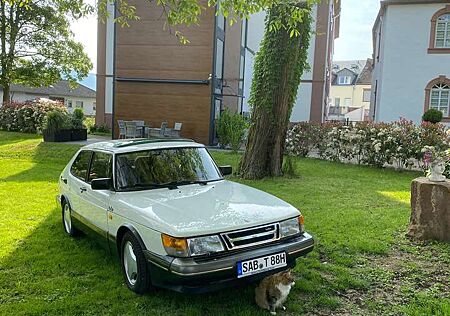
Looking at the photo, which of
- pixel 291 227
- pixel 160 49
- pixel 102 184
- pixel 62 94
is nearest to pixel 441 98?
pixel 160 49

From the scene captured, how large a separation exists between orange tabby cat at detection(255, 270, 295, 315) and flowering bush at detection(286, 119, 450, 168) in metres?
9.45

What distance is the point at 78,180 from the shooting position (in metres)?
5.34

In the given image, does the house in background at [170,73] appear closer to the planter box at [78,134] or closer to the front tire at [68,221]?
the planter box at [78,134]

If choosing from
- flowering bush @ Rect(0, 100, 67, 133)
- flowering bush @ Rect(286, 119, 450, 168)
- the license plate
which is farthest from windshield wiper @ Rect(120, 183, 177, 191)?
flowering bush @ Rect(0, 100, 67, 133)

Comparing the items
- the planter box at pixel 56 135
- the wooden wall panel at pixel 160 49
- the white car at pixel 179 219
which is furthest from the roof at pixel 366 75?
the white car at pixel 179 219

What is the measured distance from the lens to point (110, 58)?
82.8 feet

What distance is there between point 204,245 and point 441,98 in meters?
21.9

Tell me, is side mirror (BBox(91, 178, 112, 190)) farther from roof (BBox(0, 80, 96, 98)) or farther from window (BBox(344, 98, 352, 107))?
window (BBox(344, 98, 352, 107))

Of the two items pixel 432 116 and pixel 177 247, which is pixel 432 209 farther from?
pixel 432 116

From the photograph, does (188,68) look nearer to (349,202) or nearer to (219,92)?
(219,92)

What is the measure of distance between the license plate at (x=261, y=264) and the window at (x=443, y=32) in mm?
21703

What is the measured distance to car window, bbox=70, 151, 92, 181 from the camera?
5320 millimetres

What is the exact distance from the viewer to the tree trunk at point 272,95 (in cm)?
1021

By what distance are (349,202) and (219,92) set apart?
1174 centimetres
